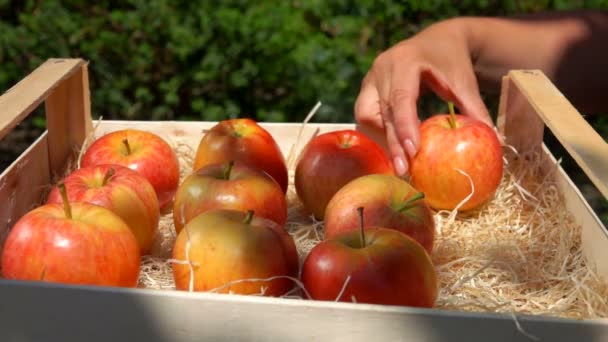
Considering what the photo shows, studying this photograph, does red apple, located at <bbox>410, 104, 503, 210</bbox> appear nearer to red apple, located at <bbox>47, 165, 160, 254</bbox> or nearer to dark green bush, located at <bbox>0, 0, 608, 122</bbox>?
red apple, located at <bbox>47, 165, 160, 254</bbox>

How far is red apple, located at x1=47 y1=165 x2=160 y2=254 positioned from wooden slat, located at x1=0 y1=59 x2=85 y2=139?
0.44 ft

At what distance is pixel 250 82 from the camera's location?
2932 millimetres

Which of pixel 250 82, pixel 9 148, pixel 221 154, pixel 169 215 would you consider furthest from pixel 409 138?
pixel 9 148

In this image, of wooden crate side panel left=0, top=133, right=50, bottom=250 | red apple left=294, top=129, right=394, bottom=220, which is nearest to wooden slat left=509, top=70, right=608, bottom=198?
red apple left=294, top=129, right=394, bottom=220

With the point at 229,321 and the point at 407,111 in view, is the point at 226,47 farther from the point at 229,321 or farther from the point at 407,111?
the point at 229,321

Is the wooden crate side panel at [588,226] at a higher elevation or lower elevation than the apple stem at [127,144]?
higher

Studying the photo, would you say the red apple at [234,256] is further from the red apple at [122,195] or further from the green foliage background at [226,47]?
the green foliage background at [226,47]

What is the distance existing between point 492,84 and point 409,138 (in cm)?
62

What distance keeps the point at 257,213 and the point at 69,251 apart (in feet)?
1.06

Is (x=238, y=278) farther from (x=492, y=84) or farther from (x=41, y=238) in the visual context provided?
(x=492, y=84)

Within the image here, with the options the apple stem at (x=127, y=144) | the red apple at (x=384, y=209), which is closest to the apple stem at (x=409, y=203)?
the red apple at (x=384, y=209)

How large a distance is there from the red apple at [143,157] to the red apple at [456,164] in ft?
1.56

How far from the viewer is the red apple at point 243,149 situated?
1526 millimetres

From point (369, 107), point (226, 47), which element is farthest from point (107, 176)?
point (226, 47)
